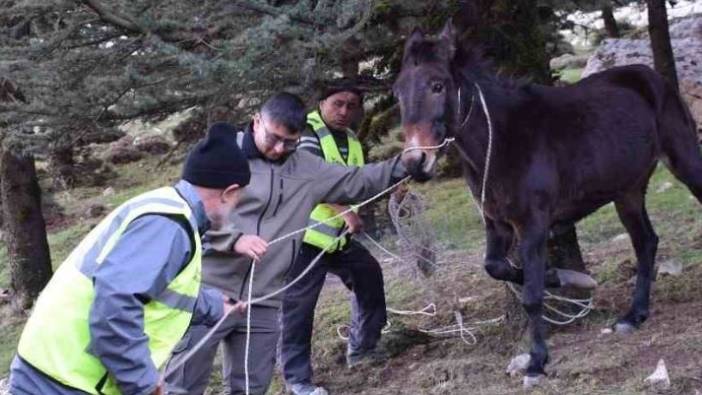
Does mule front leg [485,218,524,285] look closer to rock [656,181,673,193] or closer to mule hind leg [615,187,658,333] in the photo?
mule hind leg [615,187,658,333]

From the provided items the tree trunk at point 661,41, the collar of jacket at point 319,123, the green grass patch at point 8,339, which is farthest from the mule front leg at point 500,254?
the green grass patch at point 8,339

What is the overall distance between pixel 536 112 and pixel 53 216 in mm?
13743

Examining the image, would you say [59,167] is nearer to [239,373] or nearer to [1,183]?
[1,183]

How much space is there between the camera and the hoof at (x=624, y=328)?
702 cm

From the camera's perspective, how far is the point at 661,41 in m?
11.8

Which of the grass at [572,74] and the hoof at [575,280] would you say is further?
the grass at [572,74]

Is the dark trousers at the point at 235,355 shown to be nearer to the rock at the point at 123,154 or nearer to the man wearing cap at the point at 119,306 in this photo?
the man wearing cap at the point at 119,306

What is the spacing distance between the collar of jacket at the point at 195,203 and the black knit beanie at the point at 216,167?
0.15ft

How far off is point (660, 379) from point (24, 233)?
9.48 metres

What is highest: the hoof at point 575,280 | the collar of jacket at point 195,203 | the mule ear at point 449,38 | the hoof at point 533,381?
the mule ear at point 449,38

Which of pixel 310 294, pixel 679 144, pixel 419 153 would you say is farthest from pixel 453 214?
pixel 419 153

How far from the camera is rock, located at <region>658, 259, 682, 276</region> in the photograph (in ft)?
27.4

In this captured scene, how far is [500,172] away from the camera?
6293 mm

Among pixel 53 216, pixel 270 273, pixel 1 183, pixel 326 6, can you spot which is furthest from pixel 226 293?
pixel 53 216
